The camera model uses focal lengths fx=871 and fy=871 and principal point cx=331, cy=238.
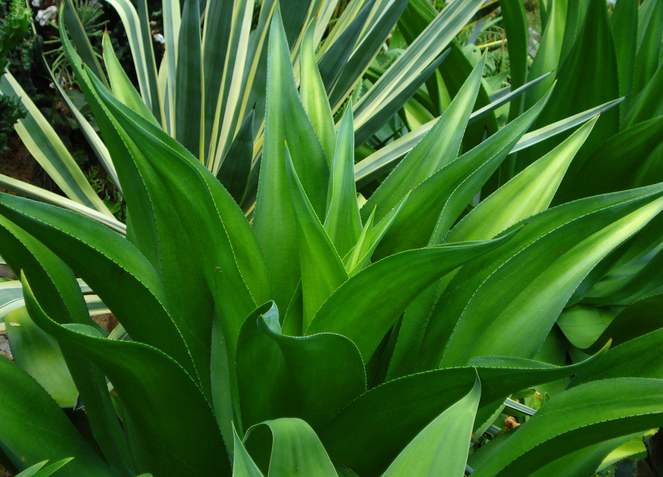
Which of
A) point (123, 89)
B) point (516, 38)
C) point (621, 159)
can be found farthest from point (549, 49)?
point (123, 89)

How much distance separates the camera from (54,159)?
1.88 m

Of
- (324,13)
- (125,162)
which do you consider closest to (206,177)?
(125,162)

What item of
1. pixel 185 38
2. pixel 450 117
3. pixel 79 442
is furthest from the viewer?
pixel 185 38

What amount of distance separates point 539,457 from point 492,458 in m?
0.05

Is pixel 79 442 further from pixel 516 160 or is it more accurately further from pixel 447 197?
pixel 516 160

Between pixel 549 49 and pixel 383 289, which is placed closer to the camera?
pixel 383 289

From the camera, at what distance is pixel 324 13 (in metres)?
2.05

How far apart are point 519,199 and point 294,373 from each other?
515mm

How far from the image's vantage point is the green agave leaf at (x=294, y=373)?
0.85 meters

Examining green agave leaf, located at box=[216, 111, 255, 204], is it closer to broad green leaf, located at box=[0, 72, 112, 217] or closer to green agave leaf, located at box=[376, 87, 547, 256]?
broad green leaf, located at box=[0, 72, 112, 217]

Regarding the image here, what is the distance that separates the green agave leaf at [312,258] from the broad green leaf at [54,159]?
3.23 ft

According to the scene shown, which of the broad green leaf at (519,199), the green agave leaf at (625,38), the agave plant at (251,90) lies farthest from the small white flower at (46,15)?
the broad green leaf at (519,199)

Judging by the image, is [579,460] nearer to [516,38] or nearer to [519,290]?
[519,290]

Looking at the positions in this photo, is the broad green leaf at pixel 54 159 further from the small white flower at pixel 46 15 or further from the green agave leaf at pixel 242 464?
the green agave leaf at pixel 242 464
